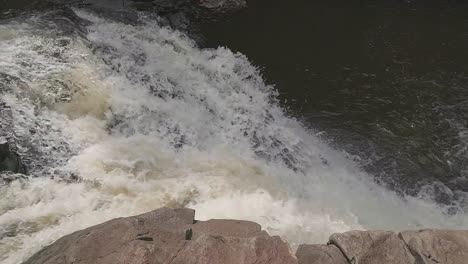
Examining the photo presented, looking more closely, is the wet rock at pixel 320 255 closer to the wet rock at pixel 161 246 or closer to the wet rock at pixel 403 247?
the wet rock at pixel 403 247

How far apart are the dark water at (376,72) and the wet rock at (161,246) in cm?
314

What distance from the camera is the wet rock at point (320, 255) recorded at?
3535 mm

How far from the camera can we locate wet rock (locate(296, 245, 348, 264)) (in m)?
3.54

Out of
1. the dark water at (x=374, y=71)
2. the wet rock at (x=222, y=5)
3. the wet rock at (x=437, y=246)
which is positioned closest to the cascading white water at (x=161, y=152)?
the dark water at (x=374, y=71)

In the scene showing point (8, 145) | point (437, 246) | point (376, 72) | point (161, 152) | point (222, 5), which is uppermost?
point (222, 5)

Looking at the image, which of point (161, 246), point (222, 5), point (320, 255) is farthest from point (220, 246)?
point (222, 5)

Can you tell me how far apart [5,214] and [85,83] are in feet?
8.92

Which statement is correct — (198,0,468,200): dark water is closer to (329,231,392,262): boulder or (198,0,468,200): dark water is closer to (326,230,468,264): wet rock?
(326,230,468,264): wet rock

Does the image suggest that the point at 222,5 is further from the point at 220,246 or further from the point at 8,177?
the point at 220,246

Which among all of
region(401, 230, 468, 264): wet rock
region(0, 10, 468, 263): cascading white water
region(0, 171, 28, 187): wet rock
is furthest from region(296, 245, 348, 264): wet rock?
region(0, 171, 28, 187): wet rock

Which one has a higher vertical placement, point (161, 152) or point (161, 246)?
point (161, 246)

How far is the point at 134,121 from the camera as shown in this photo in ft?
20.7

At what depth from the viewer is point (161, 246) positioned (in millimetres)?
3340

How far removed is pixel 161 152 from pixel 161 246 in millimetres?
2567
